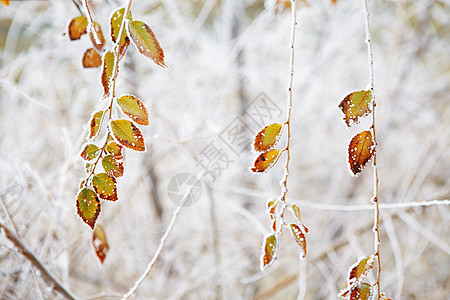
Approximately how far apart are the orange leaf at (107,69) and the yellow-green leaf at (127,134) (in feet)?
0.10

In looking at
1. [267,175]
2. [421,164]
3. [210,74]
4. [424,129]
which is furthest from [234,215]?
[424,129]

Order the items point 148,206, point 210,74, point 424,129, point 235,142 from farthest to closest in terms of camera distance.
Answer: point 424,129 → point 148,206 → point 210,74 → point 235,142

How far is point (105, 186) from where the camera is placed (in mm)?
349

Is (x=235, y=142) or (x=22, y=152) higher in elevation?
(x=235, y=142)

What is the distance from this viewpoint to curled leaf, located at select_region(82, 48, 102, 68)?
1.54 feet

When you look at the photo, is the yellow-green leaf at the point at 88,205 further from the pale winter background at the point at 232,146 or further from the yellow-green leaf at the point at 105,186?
the pale winter background at the point at 232,146

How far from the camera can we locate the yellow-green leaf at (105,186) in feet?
1.15

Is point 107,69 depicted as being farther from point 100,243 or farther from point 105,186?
point 100,243

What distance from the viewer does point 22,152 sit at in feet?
3.87

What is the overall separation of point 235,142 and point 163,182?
459mm

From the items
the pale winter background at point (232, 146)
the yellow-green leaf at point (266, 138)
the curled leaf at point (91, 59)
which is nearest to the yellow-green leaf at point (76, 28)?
the curled leaf at point (91, 59)

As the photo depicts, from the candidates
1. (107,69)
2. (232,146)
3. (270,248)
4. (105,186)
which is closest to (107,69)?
(107,69)

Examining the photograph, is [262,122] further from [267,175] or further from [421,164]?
[421,164]

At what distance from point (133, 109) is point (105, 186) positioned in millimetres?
77
